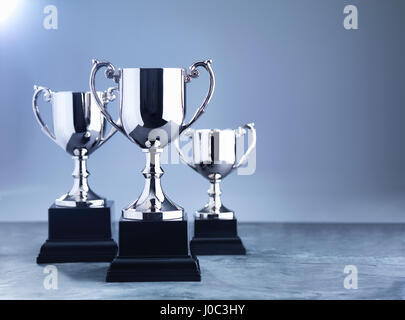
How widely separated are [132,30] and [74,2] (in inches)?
9.4

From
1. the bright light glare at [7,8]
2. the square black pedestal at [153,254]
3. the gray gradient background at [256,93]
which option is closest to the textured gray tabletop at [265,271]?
the square black pedestal at [153,254]

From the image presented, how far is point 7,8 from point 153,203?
1.33m

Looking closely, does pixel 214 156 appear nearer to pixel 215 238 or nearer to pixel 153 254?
pixel 215 238

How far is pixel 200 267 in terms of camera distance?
1681 millimetres

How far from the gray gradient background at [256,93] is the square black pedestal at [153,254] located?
3.21 ft

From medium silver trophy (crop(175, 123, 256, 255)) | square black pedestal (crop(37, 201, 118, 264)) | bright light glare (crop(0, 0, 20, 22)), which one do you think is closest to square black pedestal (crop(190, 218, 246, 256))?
medium silver trophy (crop(175, 123, 256, 255))

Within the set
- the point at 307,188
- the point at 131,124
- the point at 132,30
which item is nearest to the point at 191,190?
the point at 307,188

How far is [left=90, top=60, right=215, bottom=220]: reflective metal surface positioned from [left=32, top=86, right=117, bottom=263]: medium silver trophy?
0.83ft

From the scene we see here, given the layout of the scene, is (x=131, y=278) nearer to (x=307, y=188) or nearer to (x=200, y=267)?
(x=200, y=267)

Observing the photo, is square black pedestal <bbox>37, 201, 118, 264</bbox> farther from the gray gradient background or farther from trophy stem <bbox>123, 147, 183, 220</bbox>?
the gray gradient background

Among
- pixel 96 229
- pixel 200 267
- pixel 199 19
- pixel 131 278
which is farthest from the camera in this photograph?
pixel 199 19

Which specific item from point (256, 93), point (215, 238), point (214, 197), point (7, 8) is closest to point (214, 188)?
point (214, 197)

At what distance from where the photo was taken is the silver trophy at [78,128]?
1847mm

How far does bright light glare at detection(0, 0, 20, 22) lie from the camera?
100 inches
